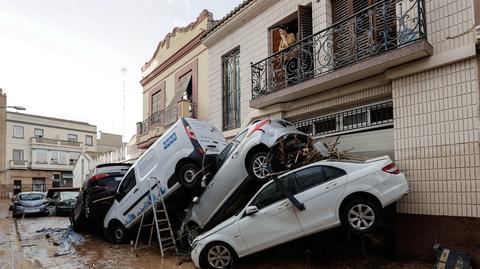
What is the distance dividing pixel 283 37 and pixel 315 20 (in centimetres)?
115

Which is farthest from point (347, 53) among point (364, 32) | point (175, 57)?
point (175, 57)

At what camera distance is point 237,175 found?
27.3 ft

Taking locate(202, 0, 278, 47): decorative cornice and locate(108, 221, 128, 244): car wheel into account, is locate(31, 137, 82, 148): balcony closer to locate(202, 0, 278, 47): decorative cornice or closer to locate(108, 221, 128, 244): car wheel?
locate(202, 0, 278, 47): decorative cornice

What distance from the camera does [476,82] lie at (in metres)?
6.44

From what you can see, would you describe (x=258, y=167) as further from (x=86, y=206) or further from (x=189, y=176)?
(x=86, y=206)

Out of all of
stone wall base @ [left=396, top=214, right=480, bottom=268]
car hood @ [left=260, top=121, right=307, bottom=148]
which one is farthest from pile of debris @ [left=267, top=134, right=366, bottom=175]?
stone wall base @ [left=396, top=214, right=480, bottom=268]

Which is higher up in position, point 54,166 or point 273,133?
point 273,133

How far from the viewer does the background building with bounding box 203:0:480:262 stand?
6.58m

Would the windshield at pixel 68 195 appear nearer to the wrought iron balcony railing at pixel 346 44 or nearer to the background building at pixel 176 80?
the background building at pixel 176 80

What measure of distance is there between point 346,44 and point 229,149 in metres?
3.73

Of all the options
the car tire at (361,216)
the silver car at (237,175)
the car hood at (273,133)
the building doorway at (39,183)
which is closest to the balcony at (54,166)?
the building doorway at (39,183)

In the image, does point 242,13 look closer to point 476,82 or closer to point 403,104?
point 403,104

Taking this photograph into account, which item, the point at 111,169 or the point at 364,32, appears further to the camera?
the point at 111,169

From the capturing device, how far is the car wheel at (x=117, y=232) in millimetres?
10820
